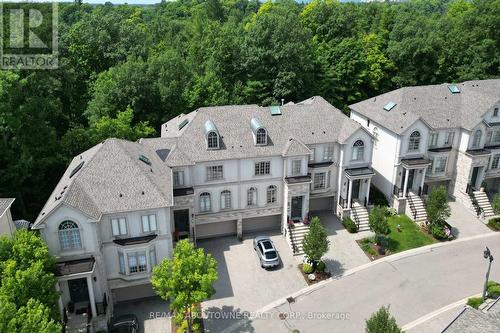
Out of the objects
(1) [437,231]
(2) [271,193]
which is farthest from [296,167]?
(1) [437,231]

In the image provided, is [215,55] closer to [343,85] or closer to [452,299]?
[343,85]

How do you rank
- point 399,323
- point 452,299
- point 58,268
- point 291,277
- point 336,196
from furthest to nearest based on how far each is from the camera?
point 336,196 → point 291,277 → point 452,299 → point 399,323 → point 58,268

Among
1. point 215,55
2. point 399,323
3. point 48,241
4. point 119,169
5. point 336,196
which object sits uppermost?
point 215,55

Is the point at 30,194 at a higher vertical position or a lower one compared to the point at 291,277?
higher

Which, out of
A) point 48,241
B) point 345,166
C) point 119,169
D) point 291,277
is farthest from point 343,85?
point 48,241

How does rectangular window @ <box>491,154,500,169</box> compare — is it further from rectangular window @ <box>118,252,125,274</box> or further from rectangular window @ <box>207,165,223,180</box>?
rectangular window @ <box>118,252,125,274</box>

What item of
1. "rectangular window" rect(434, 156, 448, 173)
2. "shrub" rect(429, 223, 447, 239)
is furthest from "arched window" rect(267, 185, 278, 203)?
"rectangular window" rect(434, 156, 448, 173)
